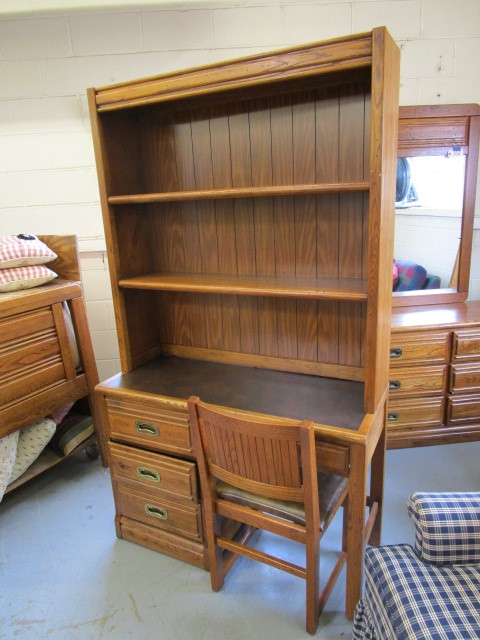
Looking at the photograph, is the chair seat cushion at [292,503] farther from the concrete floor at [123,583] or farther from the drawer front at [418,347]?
the drawer front at [418,347]

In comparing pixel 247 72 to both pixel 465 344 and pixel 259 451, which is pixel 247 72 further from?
pixel 465 344

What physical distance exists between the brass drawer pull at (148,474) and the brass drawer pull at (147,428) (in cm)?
16

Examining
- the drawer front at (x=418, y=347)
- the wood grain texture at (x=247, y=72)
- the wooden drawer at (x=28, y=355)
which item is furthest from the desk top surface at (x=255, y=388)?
the wood grain texture at (x=247, y=72)

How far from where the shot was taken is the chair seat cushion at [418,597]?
41.6 inches

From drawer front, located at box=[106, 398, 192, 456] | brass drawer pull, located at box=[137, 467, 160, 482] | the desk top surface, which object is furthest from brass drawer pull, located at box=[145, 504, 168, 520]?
the desk top surface

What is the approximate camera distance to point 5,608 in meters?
1.66

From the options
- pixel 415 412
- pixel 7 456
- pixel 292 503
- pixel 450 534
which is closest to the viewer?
pixel 450 534

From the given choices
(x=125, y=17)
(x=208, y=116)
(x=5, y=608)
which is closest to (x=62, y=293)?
(x=208, y=116)

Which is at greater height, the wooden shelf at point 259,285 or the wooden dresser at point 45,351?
the wooden shelf at point 259,285

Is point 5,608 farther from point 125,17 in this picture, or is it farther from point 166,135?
point 125,17

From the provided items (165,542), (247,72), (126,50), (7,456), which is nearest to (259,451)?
(165,542)

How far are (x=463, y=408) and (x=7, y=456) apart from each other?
234cm

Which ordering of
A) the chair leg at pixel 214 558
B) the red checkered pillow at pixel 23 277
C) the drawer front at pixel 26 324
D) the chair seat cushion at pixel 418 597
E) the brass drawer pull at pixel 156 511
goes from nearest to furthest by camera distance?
the chair seat cushion at pixel 418 597 < the chair leg at pixel 214 558 < the brass drawer pull at pixel 156 511 < the drawer front at pixel 26 324 < the red checkered pillow at pixel 23 277

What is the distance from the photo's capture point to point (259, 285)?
5.36 ft
